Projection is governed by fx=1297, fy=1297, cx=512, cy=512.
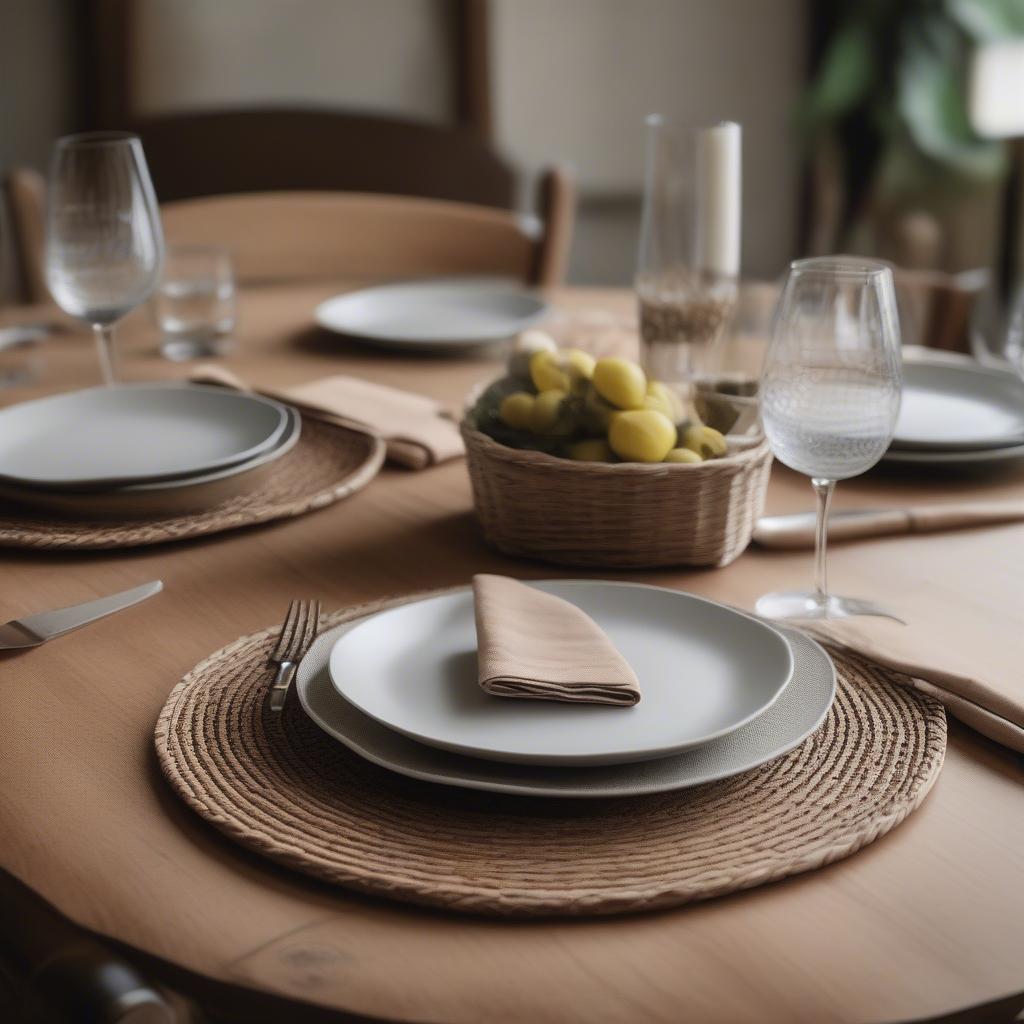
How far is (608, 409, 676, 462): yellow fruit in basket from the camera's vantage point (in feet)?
3.01

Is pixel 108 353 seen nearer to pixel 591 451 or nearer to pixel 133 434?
pixel 133 434

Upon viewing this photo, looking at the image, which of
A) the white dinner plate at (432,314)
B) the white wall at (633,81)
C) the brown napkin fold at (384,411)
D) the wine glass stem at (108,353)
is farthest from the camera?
the white wall at (633,81)

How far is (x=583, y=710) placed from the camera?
2.22 feet

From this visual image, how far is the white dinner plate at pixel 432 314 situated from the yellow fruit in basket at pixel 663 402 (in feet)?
1.91

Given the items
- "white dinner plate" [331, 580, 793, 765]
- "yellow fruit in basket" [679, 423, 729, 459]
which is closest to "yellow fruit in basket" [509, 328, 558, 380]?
"yellow fruit in basket" [679, 423, 729, 459]

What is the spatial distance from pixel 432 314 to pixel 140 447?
2.08ft

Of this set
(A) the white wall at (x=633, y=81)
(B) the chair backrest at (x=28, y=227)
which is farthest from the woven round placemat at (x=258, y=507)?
(A) the white wall at (x=633, y=81)

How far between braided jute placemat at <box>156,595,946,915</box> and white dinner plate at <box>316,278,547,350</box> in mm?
863

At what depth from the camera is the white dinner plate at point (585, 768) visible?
0.62m

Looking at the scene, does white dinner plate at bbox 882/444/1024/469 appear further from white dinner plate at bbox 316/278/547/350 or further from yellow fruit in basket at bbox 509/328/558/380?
white dinner plate at bbox 316/278/547/350

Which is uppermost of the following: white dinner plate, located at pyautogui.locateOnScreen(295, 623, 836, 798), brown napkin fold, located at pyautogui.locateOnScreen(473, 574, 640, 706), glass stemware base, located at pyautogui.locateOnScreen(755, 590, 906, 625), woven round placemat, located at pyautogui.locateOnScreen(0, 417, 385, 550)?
brown napkin fold, located at pyautogui.locateOnScreen(473, 574, 640, 706)

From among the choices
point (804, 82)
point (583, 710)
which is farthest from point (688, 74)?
point (583, 710)

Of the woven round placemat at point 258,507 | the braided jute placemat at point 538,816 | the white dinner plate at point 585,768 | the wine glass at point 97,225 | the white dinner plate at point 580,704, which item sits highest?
the wine glass at point 97,225

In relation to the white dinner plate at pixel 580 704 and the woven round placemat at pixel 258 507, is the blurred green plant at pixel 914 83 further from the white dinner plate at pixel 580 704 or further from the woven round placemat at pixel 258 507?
the white dinner plate at pixel 580 704
